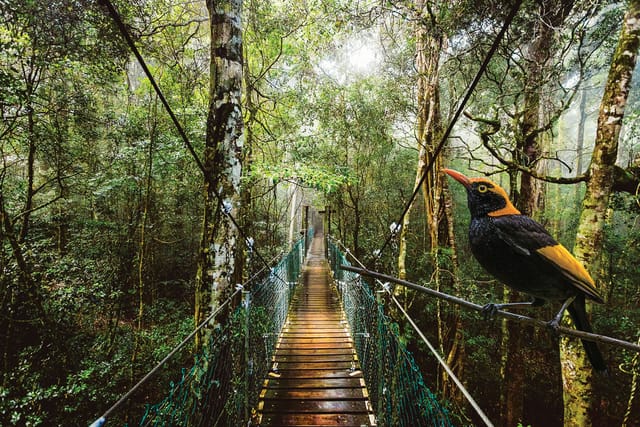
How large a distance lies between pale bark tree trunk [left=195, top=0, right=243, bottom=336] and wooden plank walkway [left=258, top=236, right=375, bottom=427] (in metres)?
1.08

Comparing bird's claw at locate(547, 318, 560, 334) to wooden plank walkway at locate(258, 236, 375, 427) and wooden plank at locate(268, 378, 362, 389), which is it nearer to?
wooden plank walkway at locate(258, 236, 375, 427)

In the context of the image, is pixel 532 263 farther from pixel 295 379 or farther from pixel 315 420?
pixel 295 379

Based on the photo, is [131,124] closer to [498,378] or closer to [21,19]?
[21,19]

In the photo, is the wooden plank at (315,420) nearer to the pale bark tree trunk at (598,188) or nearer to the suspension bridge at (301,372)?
the suspension bridge at (301,372)

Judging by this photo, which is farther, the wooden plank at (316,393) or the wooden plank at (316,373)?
the wooden plank at (316,373)

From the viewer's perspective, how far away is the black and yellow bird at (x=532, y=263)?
0.86 m

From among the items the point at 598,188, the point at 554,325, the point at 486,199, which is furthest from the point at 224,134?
the point at 598,188

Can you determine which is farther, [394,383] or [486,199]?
[394,383]

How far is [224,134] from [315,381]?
2.41 m

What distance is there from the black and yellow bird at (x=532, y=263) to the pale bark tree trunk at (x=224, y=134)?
1.79 metres

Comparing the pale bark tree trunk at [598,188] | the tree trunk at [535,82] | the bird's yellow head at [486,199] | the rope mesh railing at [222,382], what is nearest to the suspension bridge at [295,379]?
the rope mesh railing at [222,382]

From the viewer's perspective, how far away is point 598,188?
2357 mm

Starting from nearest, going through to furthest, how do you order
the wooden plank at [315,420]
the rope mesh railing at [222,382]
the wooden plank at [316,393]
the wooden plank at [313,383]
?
the rope mesh railing at [222,382], the wooden plank at [315,420], the wooden plank at [316,393], the wooden plank at [313,383]

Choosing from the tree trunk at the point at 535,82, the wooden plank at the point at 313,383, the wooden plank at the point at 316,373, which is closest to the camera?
the wooden plank at the point at 313,383
